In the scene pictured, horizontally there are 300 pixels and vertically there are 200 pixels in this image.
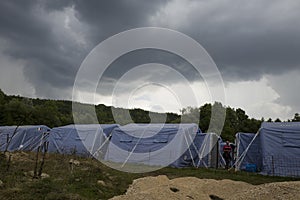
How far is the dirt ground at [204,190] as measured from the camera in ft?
27.7

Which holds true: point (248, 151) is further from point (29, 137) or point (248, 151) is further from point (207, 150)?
point (29, 137)

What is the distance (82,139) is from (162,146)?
292 inches

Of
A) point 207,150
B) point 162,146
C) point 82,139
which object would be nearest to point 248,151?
point 207,150

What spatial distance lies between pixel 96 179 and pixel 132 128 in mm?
10739

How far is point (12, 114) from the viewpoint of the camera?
55750 mm

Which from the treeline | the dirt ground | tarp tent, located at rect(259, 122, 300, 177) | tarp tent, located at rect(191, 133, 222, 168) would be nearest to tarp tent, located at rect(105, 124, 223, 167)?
tarp tent, located at rect(191, 133, 222, 168)

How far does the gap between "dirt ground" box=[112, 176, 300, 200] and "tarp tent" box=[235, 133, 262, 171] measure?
784cm

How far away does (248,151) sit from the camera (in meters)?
18.8

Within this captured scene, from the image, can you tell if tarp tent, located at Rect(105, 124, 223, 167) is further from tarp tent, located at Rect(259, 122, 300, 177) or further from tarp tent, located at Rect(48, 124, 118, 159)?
tarp tent, located at Rect(259, 122, 300, 177)

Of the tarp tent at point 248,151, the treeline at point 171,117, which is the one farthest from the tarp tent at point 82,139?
the treeline at point 171,117

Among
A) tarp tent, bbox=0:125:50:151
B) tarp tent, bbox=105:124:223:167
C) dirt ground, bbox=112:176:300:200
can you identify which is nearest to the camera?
dirt ground, bbox=112:176:300:200

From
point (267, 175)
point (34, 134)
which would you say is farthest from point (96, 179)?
point (34, 134)

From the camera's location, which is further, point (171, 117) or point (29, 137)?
point (171, 117)

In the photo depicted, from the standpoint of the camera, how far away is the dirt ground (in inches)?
333
